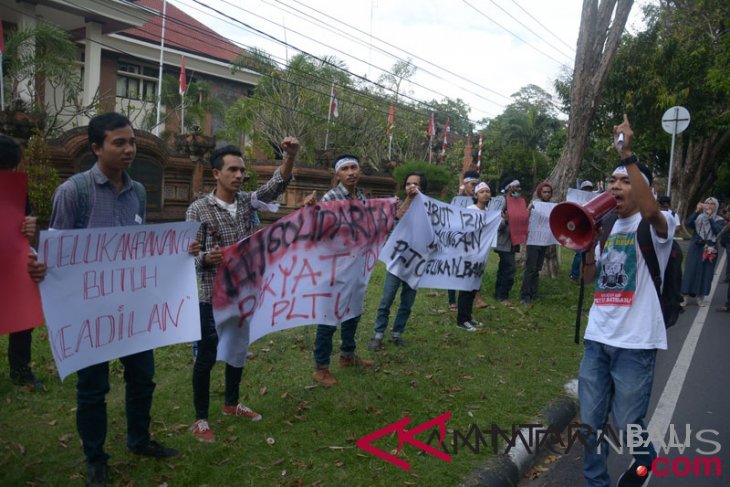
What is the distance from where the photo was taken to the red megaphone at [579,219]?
12.3ft

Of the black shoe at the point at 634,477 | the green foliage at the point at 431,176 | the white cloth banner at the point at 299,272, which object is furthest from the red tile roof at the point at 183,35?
the black shoe at the point at 634,477

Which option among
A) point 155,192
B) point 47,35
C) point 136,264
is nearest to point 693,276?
point 136,264

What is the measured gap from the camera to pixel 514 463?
4180 mm

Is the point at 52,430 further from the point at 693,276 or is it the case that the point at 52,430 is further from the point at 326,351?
the point at 693,276

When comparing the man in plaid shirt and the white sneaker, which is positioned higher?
the man in plaid shirt

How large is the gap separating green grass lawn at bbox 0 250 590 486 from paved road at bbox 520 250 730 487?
64 cm

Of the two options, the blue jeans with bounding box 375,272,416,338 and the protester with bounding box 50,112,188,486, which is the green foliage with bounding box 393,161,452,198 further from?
the protester with bounding box 50,112,188,486

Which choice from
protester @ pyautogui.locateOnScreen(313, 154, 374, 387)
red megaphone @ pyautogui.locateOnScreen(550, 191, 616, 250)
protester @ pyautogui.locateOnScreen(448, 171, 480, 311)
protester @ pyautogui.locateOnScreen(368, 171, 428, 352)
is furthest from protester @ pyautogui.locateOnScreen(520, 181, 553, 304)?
red megaphone @ pyautogui.locateOnScreen(550, 191, 616, 250)

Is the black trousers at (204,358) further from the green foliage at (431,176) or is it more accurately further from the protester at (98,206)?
the green foliage at (431,176)

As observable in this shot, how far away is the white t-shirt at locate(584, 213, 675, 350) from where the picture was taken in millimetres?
3352

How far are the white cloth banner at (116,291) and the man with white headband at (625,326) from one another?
2433 millimetres

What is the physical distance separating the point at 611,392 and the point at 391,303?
9.96 ft

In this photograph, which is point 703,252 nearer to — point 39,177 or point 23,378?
point 23,378

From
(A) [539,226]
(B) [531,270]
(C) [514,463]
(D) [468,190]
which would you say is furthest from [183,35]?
(C) [514,463]
